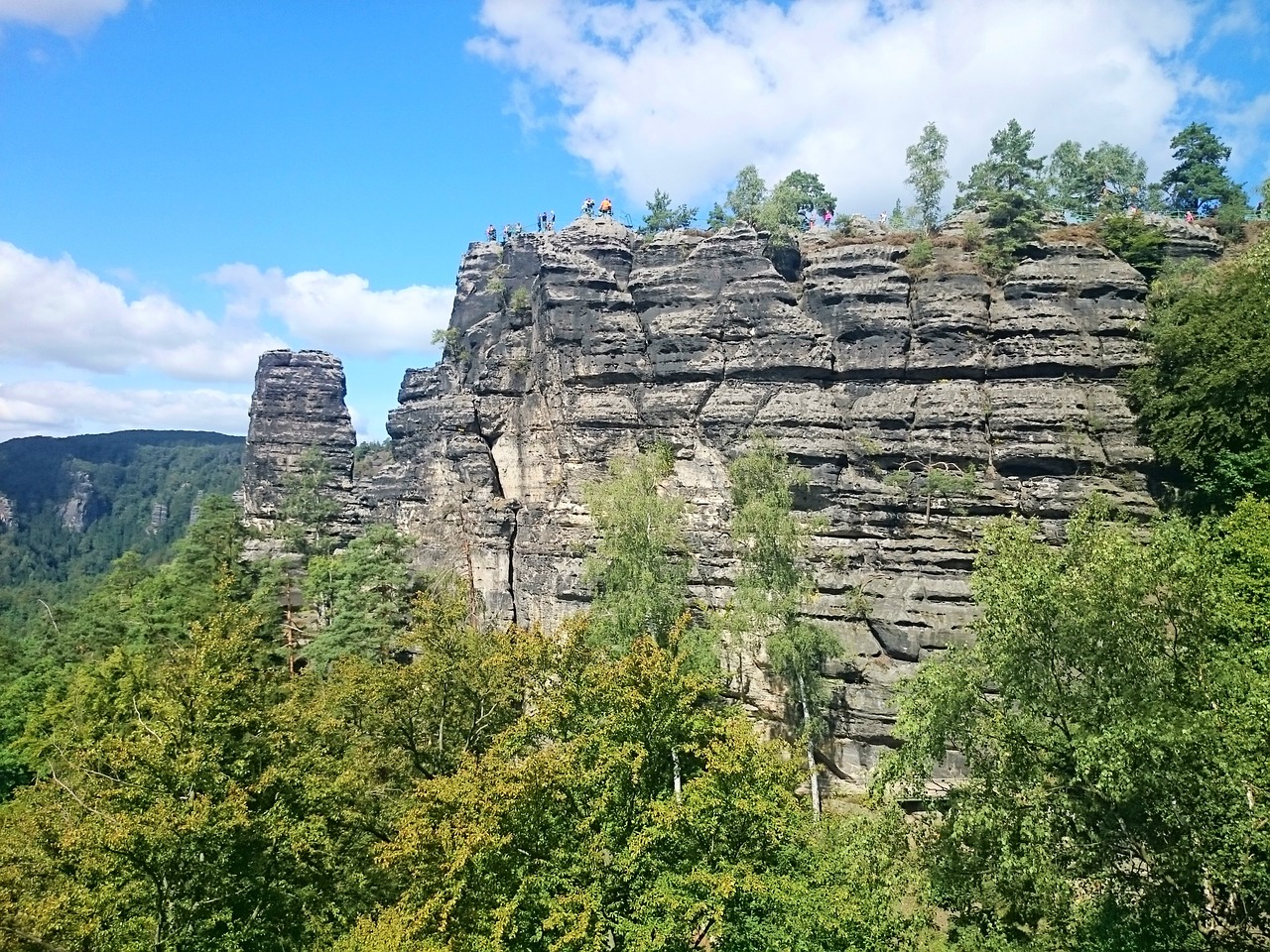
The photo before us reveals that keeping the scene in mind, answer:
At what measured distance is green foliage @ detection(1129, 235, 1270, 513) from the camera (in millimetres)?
28516

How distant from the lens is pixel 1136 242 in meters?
36.4

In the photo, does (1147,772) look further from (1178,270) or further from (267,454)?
(267,454)

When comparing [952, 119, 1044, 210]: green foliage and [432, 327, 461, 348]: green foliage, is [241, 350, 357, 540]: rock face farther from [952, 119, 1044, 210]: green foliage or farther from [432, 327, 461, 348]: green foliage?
[952, 119, 1044, 210]: green foliage

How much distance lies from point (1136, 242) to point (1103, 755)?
107 feet

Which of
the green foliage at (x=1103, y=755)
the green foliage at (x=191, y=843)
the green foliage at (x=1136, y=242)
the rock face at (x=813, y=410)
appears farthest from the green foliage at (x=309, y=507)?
the green foliage at (x=1136, y=242)

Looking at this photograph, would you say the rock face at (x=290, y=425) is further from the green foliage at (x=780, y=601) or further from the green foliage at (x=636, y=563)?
the green foliage at (x=780, y=601)

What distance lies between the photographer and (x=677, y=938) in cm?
1452

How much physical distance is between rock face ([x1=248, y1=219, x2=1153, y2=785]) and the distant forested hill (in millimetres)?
114956

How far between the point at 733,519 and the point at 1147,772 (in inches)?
815

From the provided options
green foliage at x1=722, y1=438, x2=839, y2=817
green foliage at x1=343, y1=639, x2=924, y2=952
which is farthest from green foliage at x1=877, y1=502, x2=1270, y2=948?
green foliage at x1=722, y1=438, x2=839, y2=817

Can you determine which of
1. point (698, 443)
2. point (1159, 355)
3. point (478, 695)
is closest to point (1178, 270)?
point (1159, 355)

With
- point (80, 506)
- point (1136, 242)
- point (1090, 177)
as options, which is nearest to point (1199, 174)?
point (1090, 177)

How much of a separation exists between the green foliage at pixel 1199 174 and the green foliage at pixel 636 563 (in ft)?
141

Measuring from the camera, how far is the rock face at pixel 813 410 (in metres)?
33.4
